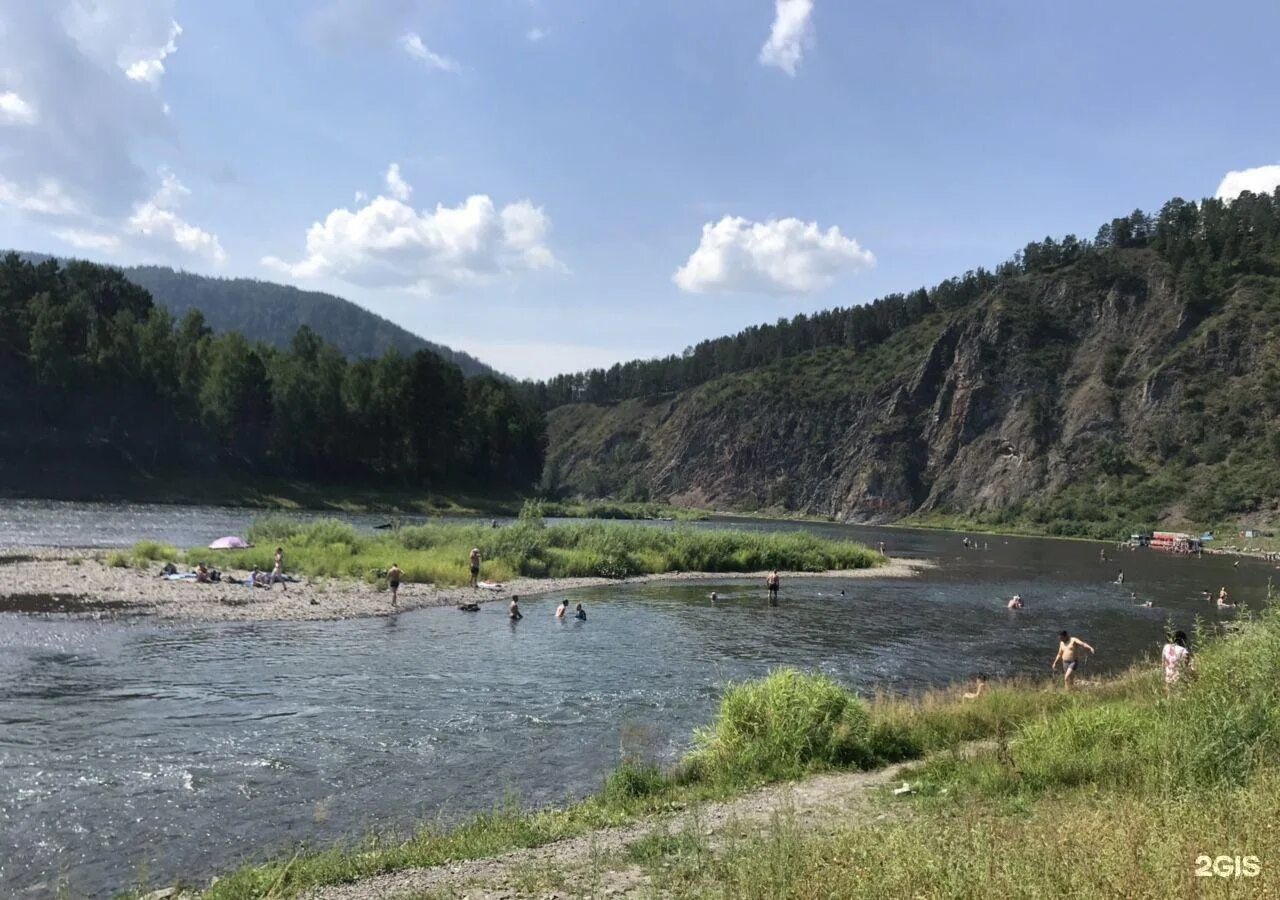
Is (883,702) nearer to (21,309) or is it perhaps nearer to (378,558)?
(378,558)

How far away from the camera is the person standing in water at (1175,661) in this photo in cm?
1712

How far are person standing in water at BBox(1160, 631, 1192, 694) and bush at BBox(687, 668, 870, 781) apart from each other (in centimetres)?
647

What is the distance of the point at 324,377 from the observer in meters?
129

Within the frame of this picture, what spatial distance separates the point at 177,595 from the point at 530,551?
24.4 m

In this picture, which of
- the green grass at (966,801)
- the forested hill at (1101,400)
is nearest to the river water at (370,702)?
the green grass at (966,801)

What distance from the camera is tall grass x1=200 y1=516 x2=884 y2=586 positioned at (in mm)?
47875

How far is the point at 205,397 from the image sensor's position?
4432 inches

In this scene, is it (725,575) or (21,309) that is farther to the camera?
(21,309)

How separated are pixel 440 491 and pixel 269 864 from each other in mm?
125628

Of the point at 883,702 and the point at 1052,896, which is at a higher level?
the point at 1052,896

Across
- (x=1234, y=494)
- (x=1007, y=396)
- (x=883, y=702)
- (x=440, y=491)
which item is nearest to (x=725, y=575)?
(x=883, y=702)

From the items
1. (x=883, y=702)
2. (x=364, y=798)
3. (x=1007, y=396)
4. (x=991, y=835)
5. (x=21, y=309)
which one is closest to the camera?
(x=991, y=835)

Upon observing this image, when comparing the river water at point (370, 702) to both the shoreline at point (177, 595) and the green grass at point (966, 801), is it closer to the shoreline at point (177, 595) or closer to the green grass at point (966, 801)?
the shoreline at point (177, 595)

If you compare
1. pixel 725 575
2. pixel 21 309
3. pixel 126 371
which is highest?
pixel 21 309
